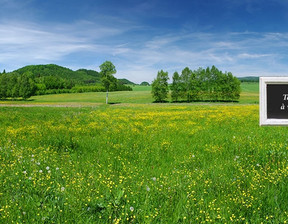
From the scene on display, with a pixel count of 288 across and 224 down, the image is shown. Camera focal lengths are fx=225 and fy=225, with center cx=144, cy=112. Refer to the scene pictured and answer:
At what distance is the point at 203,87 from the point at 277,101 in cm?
8289

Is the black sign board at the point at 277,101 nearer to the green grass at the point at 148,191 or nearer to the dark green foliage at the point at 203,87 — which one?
the green grass at the point at 148,191

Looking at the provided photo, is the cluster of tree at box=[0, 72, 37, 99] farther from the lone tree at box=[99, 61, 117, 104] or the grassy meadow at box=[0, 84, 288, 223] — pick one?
the grassy meadow at box=[0, 84, 288, 223]

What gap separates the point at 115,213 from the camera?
3211mm

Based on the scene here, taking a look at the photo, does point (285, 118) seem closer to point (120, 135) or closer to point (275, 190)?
point (275, 190)

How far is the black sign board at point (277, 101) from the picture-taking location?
3389mm

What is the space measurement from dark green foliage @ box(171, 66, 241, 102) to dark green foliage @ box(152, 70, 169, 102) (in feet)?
9.74

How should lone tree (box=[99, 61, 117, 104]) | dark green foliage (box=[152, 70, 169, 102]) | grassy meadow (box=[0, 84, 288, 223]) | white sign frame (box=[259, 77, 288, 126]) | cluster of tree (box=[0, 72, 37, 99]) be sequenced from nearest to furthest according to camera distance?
grassy meadow (box=[0, 84, 288, 223])
white sign frame (box=[259, 77, 288, 126])
lone tree (box=[99, 61, 117, 104])
dark green foliage (box=[152, 70, 169, 102])
cluster of tree (box=[0, 72, 37, 99])

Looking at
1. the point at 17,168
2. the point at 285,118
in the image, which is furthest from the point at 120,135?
the point at 285,118


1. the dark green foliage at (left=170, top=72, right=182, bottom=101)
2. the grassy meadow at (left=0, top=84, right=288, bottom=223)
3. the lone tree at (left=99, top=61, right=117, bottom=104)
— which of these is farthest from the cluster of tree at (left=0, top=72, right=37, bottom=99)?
the grassy meadow at (left=0, top=84, right=288, bottom=223)

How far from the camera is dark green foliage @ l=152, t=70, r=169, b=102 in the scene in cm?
8136

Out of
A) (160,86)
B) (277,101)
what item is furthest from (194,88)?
(277,101)

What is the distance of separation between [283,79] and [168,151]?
4.05 meters

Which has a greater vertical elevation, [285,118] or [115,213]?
[285,118]

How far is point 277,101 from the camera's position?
3422 millimetres
